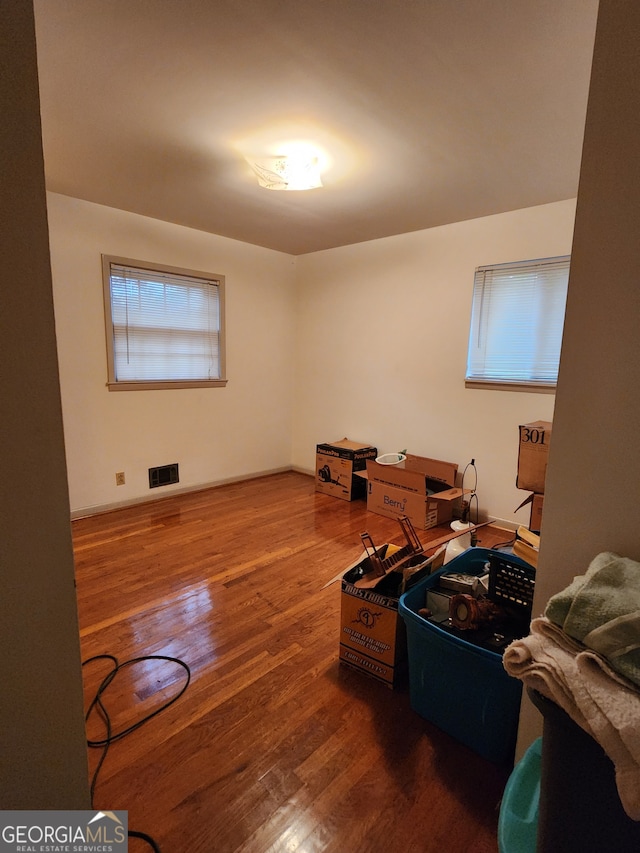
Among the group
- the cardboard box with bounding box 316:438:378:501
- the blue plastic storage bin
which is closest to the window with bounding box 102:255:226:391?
the cardboard box with bounding box 316:438:378:501

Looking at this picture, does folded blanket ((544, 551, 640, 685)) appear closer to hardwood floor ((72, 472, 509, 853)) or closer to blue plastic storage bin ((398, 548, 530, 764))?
blue plastic storage bin ((398, 548, 530, 764))

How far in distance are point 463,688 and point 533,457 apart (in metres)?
1.30

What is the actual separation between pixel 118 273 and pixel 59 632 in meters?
3.22

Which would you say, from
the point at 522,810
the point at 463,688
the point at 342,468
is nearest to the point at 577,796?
the point at 522,810

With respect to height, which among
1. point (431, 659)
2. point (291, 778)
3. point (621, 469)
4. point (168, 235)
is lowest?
point (291, 778)

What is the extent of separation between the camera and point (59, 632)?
0.85 meters

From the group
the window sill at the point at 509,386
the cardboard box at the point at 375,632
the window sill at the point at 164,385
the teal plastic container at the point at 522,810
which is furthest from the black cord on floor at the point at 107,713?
the window sill at the point at 509,386

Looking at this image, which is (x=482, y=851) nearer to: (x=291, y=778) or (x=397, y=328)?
(x=291, y=778)

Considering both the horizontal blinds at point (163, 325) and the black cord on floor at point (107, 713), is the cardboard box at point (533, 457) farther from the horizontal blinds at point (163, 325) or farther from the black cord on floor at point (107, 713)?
the horizontal blinds at point (163, 325)

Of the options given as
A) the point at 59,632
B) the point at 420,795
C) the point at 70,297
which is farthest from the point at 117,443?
the point at 420,795

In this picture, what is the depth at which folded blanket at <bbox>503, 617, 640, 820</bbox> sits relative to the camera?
0.53m

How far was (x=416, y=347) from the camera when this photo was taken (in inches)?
147

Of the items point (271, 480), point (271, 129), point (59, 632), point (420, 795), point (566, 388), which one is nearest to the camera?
point (59, 632)

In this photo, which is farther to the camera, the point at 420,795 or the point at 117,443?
the point at 117,443
